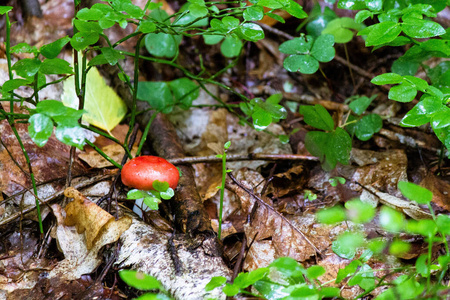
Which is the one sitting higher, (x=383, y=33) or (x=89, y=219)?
(x=383, y=33)

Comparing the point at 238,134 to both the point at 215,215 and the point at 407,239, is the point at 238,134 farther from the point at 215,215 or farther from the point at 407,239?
the point at 407,239

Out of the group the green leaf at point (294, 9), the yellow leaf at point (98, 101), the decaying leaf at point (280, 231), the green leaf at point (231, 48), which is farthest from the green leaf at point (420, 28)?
the yellow leaf at point (98, 101)

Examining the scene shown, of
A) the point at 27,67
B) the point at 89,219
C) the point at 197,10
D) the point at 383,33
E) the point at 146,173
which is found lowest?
the point at 89,219

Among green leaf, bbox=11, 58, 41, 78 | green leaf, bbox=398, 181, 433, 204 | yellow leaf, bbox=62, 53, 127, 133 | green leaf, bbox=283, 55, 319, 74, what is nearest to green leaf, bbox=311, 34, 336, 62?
green leaf, bbox=283, 55, 319, 74

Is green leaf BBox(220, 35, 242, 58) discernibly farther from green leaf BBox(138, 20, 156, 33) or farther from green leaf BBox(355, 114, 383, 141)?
green leaf BBox(138, 20, 156, 33)

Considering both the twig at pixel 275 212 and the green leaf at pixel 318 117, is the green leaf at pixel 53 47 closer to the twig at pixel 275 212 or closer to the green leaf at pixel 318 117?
the twig at pixel 275 212

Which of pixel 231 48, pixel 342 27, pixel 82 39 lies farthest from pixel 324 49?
pixel 82 39

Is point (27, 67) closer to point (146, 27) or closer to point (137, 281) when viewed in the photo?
point (146, 27)

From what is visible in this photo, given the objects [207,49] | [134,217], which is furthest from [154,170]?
[207,49]
